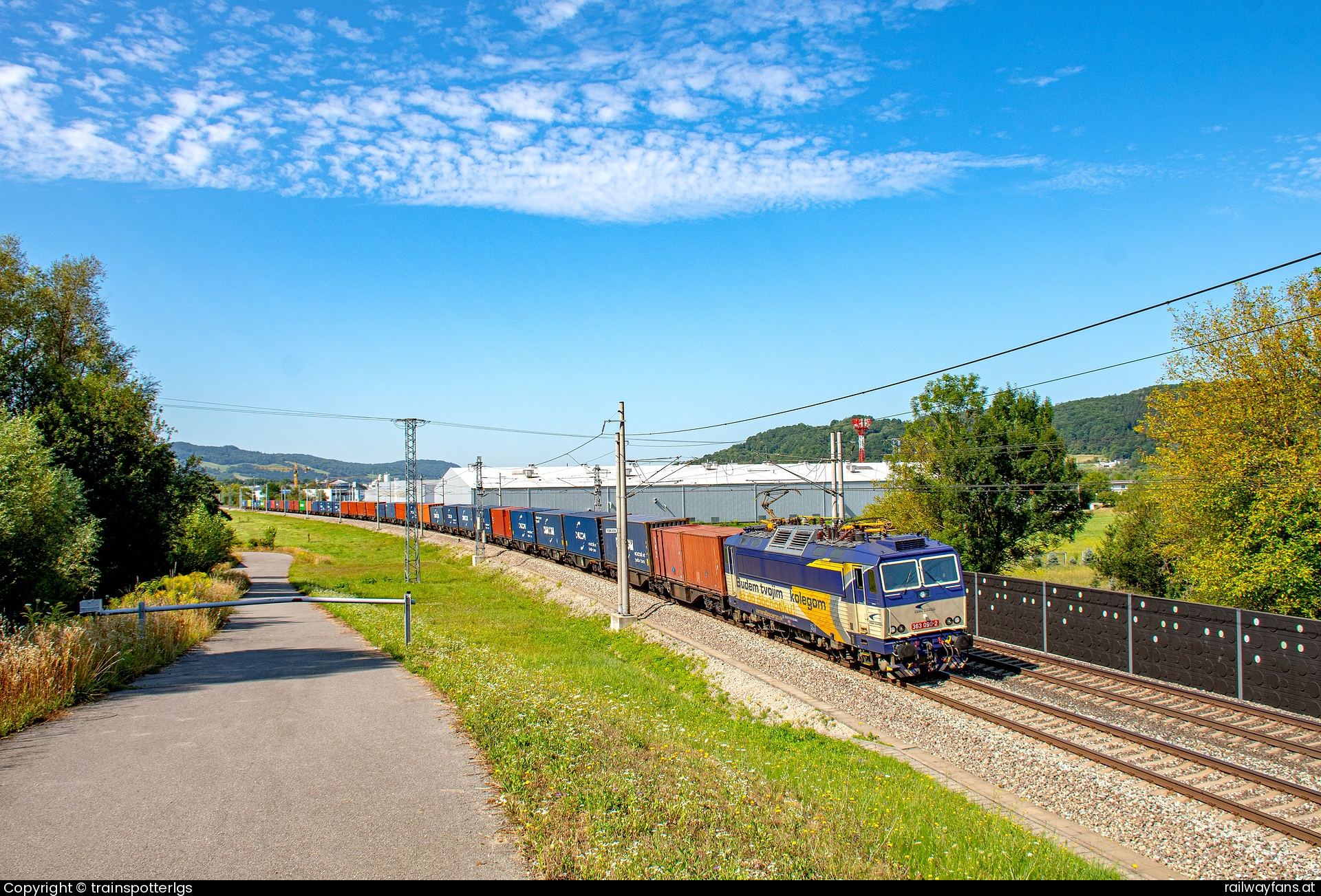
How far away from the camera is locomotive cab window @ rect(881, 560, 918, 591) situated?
16.4m

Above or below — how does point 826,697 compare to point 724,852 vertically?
below

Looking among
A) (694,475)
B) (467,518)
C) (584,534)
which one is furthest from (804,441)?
(584,534)

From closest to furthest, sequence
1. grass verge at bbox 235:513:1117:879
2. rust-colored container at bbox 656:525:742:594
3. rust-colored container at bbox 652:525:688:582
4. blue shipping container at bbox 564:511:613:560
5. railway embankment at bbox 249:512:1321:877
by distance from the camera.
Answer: grass verge at bbox 235:513:1117:879, railway embankment at bbox 249:512:1321:877, rust-colored container at bbox 656:525:742:594, rust-colored container at bbox 652:525:688:582, blue shipping container at bbox 564:511:613:560

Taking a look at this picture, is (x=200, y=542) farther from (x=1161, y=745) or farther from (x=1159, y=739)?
(x=1161, y=745)

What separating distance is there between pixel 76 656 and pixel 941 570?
16.9 meters

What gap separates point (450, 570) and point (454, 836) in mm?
43898

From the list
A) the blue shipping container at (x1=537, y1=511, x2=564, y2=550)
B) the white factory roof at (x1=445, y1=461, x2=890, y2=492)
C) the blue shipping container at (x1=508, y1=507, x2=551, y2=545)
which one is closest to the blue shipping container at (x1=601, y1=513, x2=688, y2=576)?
the blue shipping container at (x1=537, y1=511, x2=564, y2=550)

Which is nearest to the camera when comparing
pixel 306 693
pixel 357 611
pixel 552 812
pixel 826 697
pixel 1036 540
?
pixel 552 812

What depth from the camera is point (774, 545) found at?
69.4 feet

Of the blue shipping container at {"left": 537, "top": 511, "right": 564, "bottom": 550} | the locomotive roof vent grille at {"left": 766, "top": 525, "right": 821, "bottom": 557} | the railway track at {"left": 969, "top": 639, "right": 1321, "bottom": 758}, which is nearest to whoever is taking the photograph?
the railway track at {"left": 969, "top": 639, "right": 1321, "bottom": 758}

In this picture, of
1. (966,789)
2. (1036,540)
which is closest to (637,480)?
(1036,540)

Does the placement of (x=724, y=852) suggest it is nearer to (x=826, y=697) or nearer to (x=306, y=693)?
(x=306, y=693)

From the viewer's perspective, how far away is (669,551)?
97.0 ft

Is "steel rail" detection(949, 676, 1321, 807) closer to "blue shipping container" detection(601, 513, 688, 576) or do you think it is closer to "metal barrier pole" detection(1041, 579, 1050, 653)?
"metal barrier pole" detection(1041, 579, 1050, 653)
